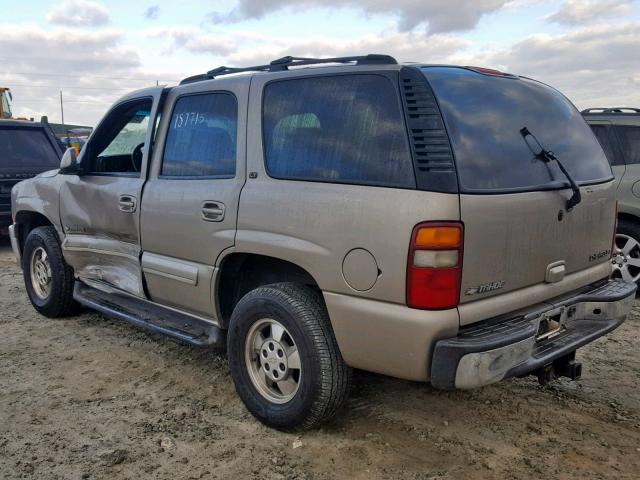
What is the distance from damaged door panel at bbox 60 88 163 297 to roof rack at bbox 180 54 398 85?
1.34 feet

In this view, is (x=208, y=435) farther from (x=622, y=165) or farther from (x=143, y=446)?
(x=622, y=165)

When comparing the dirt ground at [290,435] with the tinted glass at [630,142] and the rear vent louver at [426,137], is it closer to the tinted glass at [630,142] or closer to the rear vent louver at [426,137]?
the rear vent louver at [426,137]

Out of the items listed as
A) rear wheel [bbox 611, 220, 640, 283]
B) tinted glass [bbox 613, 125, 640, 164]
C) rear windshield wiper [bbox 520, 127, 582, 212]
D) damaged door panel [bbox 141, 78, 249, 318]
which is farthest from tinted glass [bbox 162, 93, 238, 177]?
tinted glass [bbox 613, 125, 640, 164]

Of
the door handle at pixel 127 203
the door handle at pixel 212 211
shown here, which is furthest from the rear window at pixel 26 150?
the door handle at pixel 212 211

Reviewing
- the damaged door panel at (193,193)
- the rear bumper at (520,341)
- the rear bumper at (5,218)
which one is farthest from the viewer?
the rear bumper at (5,218)

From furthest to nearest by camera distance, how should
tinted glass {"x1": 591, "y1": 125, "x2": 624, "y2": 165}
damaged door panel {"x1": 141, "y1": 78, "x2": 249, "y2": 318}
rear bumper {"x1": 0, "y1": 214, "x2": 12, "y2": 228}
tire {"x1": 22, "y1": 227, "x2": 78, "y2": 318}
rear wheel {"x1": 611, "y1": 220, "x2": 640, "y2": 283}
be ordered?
rear bumper {"x1": 0, "y1": 214, "x2": 12, "y2": 228} < tinted glass {"x1": 591, "y1": 125, "x2": 624, "y2": 165} < rear wheel {"x1": 611, "y1": 220, "x2": 640, "y2": 283} < tire {"x1": 22, "y1": 227, "x2": 78, "y2": 318} < damaged door panel {"x1": 141, "y1": 78, "x2": 249, "y2": 318}

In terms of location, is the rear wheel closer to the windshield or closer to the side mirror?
the windshield

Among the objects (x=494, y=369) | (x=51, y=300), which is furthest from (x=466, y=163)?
(x=51, y=300)

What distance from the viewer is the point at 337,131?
290 cm

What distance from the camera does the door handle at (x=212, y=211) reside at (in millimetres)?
3330

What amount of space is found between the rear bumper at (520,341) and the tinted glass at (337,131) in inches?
29.4

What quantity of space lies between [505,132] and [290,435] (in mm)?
1922

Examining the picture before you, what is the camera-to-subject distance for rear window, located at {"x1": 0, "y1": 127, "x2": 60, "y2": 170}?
8.72 metres

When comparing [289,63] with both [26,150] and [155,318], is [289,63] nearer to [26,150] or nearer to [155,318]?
[155,318]
